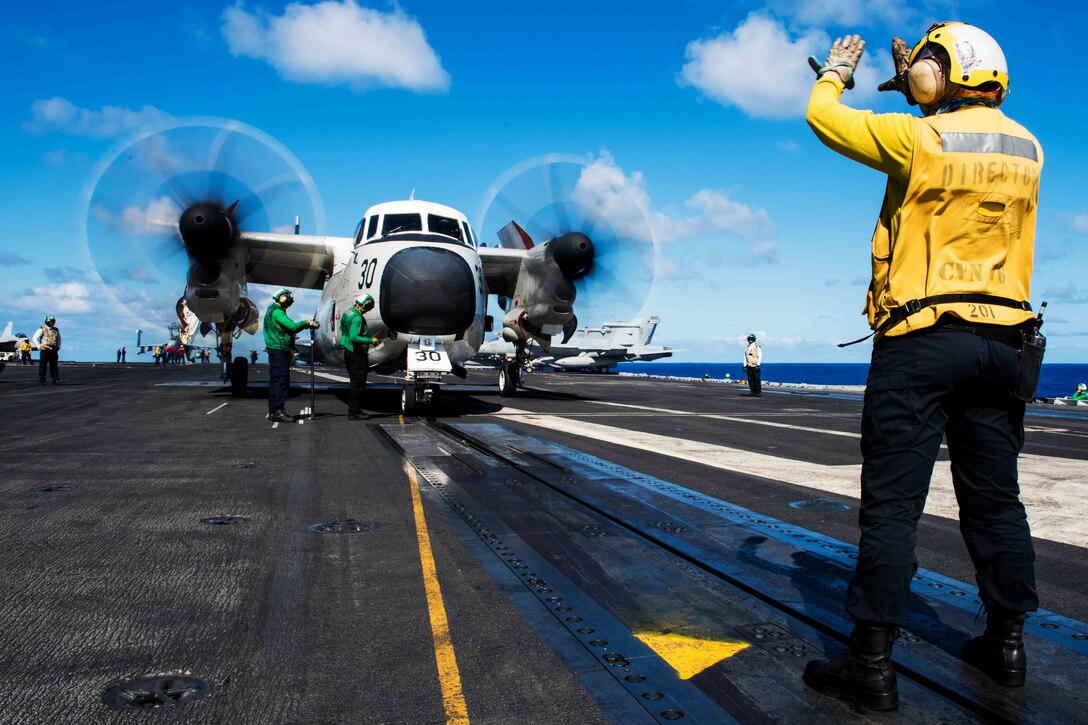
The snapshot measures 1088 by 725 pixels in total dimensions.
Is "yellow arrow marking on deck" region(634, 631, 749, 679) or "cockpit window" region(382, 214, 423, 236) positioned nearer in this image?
"yellow arrow marking on deck" region(634, 631, 749, 679)

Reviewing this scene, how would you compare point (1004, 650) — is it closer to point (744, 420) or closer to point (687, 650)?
point (687, 650)

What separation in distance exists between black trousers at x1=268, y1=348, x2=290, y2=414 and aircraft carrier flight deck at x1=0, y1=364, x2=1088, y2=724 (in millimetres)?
4243

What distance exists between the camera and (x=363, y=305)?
13.3 m

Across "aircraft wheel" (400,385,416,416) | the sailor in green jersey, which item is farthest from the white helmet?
"aircraft wheel" (400,385,416,416)

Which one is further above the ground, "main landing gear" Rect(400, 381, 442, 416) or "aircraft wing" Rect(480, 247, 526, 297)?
"aircraft wing" Rect(480, 247, 526, 297)

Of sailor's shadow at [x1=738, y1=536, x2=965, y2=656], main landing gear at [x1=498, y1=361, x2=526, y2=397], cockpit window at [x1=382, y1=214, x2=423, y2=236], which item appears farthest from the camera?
main landing gear at [x1=498, y1=361, x2=526, y2=397]

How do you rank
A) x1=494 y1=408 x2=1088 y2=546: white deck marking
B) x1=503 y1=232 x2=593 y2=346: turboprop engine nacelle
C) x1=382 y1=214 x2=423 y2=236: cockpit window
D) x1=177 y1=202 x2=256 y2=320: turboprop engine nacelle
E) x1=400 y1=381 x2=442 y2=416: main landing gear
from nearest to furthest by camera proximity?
x1=494 y1=408 x2=1088 y2=546: white deck marking < x1=400 y1=381 x2=442 y2=416: main landing gear < x1=382 y1=214 x2=423 y2=236: cockpit window < x1=177 y1=202 x2=256 y2=320: turboprop engine nacelle < x1=503 y1=232 x2=593 y2=346: turboprop engine nacelle

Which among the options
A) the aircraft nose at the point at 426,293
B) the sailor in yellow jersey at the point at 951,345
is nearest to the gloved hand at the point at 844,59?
the sailor in yellow jersey at the point at 951,345

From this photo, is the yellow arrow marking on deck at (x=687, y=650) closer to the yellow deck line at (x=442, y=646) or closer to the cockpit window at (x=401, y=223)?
the yellow deck line at (x=442, y=646)

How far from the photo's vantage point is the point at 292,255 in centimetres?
1853

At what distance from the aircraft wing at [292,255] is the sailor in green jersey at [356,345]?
13.5ft

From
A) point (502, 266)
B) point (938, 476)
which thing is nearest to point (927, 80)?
point (938, 476)

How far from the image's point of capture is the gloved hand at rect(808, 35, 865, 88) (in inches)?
120

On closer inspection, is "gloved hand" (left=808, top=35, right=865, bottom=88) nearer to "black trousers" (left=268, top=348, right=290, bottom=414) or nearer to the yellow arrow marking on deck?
the yellow arrow marking on deck
